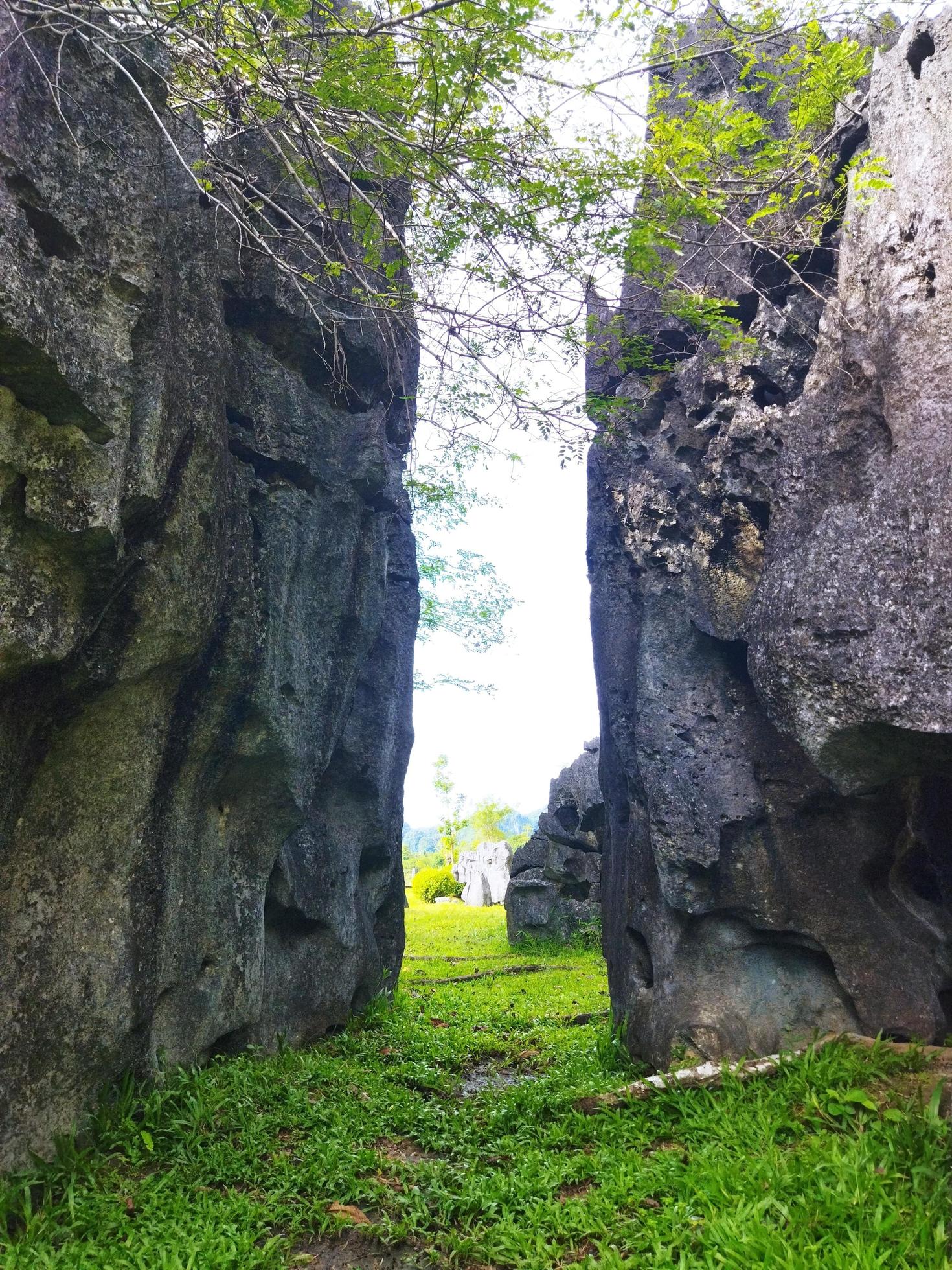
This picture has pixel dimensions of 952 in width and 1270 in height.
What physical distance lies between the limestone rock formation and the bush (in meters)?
0.47

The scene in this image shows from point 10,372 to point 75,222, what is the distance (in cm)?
114

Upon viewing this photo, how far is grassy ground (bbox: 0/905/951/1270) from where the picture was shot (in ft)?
12.8

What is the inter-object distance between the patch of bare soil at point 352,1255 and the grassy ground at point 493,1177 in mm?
10

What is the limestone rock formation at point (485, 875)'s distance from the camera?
28.8 m

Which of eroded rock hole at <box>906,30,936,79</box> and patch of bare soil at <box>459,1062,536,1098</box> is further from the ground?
eroded rock hole at <box>906,30,936,79</box>

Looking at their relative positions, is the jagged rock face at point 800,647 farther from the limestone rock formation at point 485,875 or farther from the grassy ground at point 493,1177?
the limestone rock formation at point 485,875

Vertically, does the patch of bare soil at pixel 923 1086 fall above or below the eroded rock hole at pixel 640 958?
below

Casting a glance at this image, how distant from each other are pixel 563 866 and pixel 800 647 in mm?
11698

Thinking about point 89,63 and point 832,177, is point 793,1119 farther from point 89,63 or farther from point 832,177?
point 89,63

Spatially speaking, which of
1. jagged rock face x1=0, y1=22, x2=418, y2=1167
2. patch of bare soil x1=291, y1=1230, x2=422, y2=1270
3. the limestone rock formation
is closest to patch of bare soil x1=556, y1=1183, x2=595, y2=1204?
patch of bare soil x1=291, y1=1230, x2=422, y2=1270

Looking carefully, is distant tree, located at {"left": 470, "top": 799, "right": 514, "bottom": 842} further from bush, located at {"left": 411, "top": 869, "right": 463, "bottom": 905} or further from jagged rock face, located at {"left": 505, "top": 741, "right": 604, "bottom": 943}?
jagged rock face, located at {"left": 505, "top": 741, "right": 604, "bottom": 943}

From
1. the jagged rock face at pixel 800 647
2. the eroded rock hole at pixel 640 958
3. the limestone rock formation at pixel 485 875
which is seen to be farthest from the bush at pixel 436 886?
the eroded rock hole at pixel 640 958

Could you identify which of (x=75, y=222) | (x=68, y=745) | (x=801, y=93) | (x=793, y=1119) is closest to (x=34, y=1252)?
(x=68, y=745)

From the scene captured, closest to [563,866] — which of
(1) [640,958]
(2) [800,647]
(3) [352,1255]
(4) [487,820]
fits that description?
(1) [640,958]
